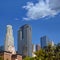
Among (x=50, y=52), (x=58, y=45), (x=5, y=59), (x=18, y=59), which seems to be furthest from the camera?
(x=18, y=59)

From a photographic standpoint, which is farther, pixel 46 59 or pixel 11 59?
pixel 11 59

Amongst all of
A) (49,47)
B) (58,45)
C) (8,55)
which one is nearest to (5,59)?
(8,55)

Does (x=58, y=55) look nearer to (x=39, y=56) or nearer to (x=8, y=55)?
(x=39, y=56)

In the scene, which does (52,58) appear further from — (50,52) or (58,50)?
(58,50)

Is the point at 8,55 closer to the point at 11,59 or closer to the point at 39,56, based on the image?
the point at 11,59

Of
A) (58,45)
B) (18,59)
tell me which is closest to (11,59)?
(18,59)

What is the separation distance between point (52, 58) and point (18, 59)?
102509 mm

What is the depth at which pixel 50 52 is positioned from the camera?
9444cm

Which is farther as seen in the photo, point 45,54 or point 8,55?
point 8,55

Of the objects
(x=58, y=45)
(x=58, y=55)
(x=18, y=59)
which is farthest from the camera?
(x=18, y=59)

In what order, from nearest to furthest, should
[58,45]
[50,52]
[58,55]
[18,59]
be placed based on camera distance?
[50,52] < [58,55] < [58,45] < [18,59]

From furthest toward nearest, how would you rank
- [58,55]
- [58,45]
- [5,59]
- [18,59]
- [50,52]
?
[18,59] < [5,59] < [58,45] < [58,55] < [50,52]

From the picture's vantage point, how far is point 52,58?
9569 centimetres

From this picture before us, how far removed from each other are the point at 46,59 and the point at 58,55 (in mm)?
7326
